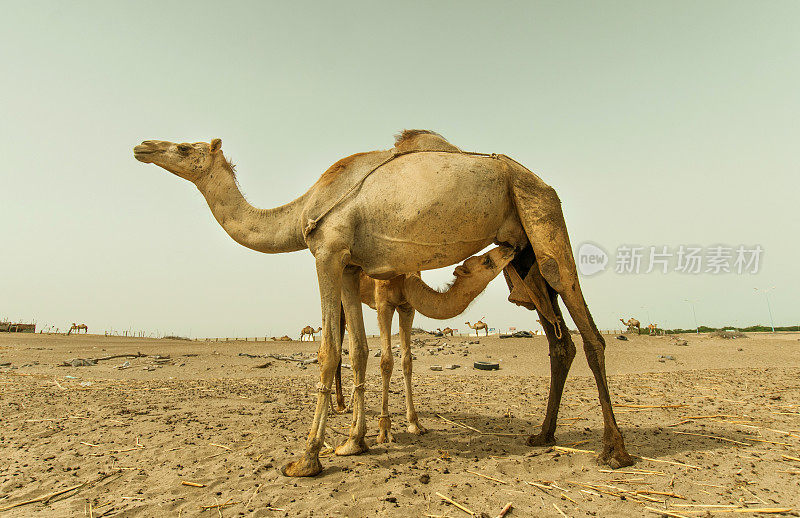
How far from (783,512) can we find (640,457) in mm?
1403

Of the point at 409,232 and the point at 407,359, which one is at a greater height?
the point at 409,232

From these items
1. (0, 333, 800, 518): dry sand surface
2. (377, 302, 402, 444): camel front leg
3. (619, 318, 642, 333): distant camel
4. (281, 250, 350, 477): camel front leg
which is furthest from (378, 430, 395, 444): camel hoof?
(619, 318, 642, 333): distant camel

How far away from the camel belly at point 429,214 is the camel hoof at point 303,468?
2346 millimetres

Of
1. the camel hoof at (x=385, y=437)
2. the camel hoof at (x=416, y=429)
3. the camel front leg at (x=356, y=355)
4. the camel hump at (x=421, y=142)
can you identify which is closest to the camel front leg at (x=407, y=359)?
the camel hoof at (x=416, y=429)

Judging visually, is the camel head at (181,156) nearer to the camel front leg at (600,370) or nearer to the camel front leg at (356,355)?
the camel front leg at (356,355)

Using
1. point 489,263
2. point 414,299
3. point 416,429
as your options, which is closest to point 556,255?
point 489,263

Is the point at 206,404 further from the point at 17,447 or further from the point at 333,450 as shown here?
the point at 333,450

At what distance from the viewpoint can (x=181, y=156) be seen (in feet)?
19.9

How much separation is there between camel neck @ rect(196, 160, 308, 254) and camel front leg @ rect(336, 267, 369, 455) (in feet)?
2.92

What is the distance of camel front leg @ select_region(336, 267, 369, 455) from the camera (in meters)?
5.33

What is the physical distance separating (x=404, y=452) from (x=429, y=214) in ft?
10.2

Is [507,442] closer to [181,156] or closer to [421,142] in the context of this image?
[421,142]

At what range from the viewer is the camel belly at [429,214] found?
495cm

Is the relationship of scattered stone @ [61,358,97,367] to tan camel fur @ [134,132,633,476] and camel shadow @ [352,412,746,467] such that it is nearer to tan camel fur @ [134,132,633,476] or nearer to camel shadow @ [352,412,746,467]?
tan camel fur @ [134,132,633,476]
